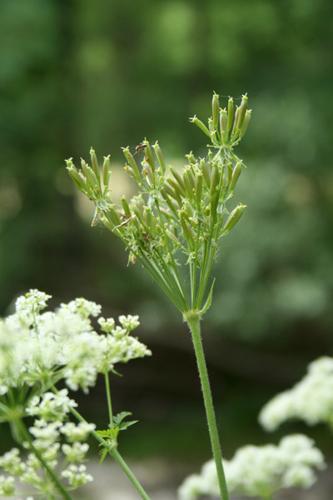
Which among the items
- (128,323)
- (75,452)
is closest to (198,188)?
(128,323)

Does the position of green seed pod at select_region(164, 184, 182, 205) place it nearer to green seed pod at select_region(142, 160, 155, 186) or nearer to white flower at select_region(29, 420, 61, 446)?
green seed pod at select_region(142, 160, 155, 186)

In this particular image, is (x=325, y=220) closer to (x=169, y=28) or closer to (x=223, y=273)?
(x=223, y=273)

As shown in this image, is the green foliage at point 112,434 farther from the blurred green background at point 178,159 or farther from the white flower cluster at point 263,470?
the blurred green background at point 178,159

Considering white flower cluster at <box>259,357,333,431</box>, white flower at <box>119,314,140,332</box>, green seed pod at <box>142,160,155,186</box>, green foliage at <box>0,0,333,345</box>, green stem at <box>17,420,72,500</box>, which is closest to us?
green stem at <box>17,420,72,500</box>

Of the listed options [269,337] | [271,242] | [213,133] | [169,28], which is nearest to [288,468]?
[213,133]

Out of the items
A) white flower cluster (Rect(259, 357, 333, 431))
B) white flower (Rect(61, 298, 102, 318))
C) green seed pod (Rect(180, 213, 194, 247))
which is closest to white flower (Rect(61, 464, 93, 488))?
white flower (Rect(61, 298, 102, 318))

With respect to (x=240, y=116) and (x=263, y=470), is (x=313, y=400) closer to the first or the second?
(x=263, y=470)

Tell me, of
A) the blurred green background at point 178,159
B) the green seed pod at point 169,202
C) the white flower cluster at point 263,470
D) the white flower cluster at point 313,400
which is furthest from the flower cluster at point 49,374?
the blurred green background at point 178,159
